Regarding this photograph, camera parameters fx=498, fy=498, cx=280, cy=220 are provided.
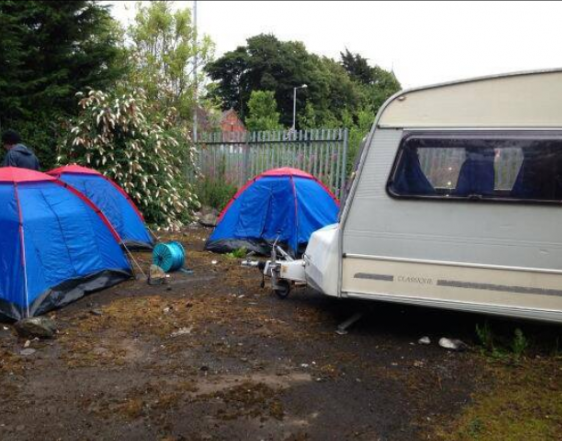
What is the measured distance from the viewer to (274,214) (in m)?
8.88

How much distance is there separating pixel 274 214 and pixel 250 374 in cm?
485

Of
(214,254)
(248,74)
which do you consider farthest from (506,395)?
(248,74)

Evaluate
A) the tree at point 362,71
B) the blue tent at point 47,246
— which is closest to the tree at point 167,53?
the blue tent at point 47,246

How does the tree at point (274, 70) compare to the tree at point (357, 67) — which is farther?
the tree at point (357, 67)

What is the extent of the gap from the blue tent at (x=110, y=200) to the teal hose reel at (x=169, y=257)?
4.60 feet

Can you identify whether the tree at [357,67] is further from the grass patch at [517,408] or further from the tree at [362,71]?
the grass patch at [517,408]

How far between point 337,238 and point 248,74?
49.5 m

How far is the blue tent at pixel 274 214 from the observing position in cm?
869

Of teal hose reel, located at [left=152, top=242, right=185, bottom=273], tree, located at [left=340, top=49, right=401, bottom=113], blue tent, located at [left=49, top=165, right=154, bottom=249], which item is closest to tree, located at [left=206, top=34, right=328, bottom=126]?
tree, located at [left=340, top=49, right=401, bottom=113]

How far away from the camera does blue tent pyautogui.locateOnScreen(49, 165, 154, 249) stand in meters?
8.59

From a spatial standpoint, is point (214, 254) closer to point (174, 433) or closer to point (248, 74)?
point (174, 433)

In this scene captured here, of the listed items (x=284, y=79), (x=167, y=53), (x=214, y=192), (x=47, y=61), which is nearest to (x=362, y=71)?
(x=284, y=79)

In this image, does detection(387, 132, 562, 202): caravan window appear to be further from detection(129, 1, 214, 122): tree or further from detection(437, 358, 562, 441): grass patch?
detection(129, 1, 214, 122): tree

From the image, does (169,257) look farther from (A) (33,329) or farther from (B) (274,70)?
(B) (274,70)
